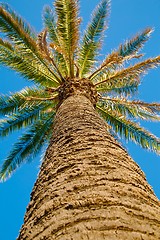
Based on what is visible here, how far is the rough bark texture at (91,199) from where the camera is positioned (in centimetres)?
177

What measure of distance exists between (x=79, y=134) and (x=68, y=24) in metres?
5.99

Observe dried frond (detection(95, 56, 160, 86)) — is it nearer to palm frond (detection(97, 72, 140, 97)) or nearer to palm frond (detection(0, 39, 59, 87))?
palm frond (detection(97, 72, 140, 97))

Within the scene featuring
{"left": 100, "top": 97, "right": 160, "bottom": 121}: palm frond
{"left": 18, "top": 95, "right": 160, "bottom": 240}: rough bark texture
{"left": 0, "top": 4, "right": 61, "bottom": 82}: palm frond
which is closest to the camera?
{"left": 18, "top": 95, "right": 160, "bottom": 240}: rough bark texture

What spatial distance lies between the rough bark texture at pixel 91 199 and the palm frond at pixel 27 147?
761cm

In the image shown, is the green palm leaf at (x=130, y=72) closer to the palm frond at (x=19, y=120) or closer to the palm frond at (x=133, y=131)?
the palm frond at (x=133, y=131)

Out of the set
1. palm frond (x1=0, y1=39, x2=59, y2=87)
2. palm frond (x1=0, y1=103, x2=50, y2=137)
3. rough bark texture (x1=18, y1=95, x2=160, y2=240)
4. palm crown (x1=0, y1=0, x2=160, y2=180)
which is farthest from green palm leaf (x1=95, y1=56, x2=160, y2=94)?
rough bark texture (x1=18, y1=95, x2=160, y2=240)

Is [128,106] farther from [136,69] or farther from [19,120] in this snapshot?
[19,120]

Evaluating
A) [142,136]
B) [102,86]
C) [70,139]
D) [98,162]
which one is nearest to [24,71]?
[102,86]

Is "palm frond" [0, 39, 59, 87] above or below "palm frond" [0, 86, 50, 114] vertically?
above

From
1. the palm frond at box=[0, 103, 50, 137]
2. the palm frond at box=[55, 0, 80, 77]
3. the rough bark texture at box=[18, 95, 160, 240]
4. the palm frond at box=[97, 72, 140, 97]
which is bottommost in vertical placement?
the rough bark texture at box=[18, 95, 160, 240]

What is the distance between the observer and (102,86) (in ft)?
33.8

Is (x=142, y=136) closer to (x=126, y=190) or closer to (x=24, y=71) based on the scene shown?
(x=24, y=71)

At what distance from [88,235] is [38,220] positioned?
0.61 metres

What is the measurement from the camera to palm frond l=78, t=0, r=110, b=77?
9.99 m
